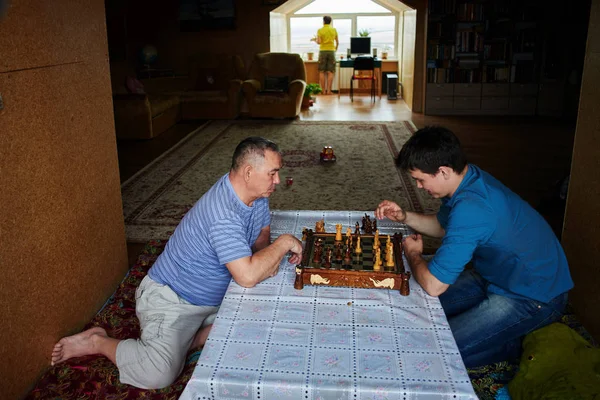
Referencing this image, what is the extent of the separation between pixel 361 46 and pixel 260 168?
413 inches

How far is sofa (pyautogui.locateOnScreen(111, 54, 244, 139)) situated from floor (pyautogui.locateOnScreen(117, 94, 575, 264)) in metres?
0.21

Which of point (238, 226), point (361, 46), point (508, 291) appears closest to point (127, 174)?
point (238, 226)

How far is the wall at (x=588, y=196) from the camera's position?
267 cm

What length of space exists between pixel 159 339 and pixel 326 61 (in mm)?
10346

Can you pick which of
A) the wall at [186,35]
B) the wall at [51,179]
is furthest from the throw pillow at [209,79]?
the wall at [51,179]

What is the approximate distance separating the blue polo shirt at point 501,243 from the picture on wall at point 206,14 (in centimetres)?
851

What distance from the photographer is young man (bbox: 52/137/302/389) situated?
1.98 metres

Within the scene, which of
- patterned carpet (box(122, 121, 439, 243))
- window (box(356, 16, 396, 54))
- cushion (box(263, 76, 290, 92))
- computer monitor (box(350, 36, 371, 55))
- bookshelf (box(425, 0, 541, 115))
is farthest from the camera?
window (box(356, 16, 396, 54))

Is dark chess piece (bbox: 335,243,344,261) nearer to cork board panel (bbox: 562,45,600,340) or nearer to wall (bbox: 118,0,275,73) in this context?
cork board panel (bbox: 562,45,600,340)

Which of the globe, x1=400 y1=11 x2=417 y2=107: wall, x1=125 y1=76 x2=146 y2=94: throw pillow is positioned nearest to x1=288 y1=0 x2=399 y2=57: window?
x1=400 y1=11 x2=417 y2=107: wall

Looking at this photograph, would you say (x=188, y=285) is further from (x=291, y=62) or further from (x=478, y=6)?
(x=478, y=6)

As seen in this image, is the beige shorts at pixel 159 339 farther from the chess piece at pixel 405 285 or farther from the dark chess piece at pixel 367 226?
the chess piece at pixel 405 285

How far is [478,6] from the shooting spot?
8.98 meters

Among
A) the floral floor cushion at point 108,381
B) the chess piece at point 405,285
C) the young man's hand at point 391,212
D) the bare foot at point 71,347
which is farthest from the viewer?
the bare foot at point 71,347
